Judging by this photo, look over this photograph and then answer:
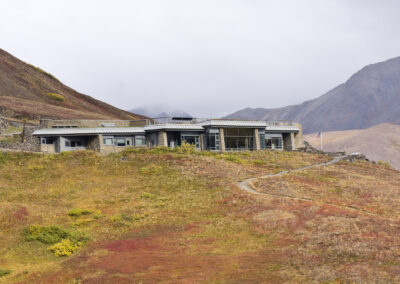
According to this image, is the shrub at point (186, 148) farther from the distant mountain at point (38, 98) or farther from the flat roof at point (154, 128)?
the distant mountain at point (38, 98)

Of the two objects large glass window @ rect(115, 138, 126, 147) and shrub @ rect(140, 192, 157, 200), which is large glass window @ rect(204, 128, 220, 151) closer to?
large glass window @ rect(115, 138, 126, 147)

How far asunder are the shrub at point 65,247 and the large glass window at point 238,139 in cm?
4660

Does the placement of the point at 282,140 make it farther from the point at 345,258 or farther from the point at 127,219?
the point at 345,258

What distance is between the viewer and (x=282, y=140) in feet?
268

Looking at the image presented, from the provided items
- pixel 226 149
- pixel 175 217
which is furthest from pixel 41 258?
pixel 226 149

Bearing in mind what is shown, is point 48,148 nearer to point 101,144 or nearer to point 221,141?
point 101,144

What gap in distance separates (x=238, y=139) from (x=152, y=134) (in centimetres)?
1610

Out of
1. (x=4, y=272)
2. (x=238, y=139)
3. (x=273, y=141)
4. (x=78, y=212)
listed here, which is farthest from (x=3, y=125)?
(x=4, y=272)

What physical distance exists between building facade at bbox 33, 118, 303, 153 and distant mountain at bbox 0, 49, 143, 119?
1962 cm

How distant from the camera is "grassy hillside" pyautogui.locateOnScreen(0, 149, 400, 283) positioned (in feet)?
67.0

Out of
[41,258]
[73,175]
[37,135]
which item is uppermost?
[37,135]

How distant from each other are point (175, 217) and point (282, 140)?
174 ft

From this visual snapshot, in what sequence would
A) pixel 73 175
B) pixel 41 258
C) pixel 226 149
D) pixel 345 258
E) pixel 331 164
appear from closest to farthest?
pixel 345 258 → pixel 41 258 → pixel 73 175 → pixel 331 164 → pixel 226 149

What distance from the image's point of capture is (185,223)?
A: 3084 cm
